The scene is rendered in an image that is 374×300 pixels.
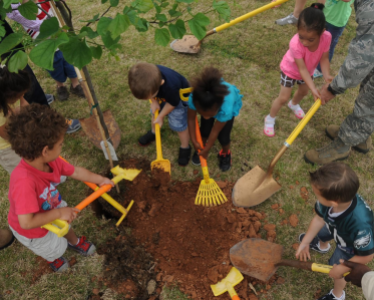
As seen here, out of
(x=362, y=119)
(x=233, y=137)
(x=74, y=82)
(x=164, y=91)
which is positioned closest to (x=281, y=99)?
(x=233, y=137)

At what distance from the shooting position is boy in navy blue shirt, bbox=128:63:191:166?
234cm

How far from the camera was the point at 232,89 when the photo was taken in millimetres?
2568

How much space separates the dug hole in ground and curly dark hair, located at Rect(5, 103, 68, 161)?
125 centimetres

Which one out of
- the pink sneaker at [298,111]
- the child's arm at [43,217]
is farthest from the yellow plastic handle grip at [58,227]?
the pink sneaker at [298,111]

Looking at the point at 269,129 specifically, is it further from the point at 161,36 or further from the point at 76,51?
the point at 76,51

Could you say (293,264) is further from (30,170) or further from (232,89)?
(30,170)

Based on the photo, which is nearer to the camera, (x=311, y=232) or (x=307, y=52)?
(x=311, y=232)

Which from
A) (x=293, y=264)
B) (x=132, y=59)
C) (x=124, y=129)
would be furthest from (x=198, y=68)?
(x=293, y=264)

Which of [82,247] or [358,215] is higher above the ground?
[358,215]

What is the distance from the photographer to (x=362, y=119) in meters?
2.84

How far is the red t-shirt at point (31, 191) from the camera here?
1.67m

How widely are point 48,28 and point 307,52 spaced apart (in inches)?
96.5

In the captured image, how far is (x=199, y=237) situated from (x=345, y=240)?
3.94ft

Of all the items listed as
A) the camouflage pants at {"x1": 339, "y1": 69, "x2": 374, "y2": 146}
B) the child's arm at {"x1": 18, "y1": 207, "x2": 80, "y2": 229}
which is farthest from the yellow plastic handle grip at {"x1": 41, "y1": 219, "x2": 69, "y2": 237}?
the camouflage pants at {"x1": 339, "y1": 69, "x2": 374, "y2": 146}
